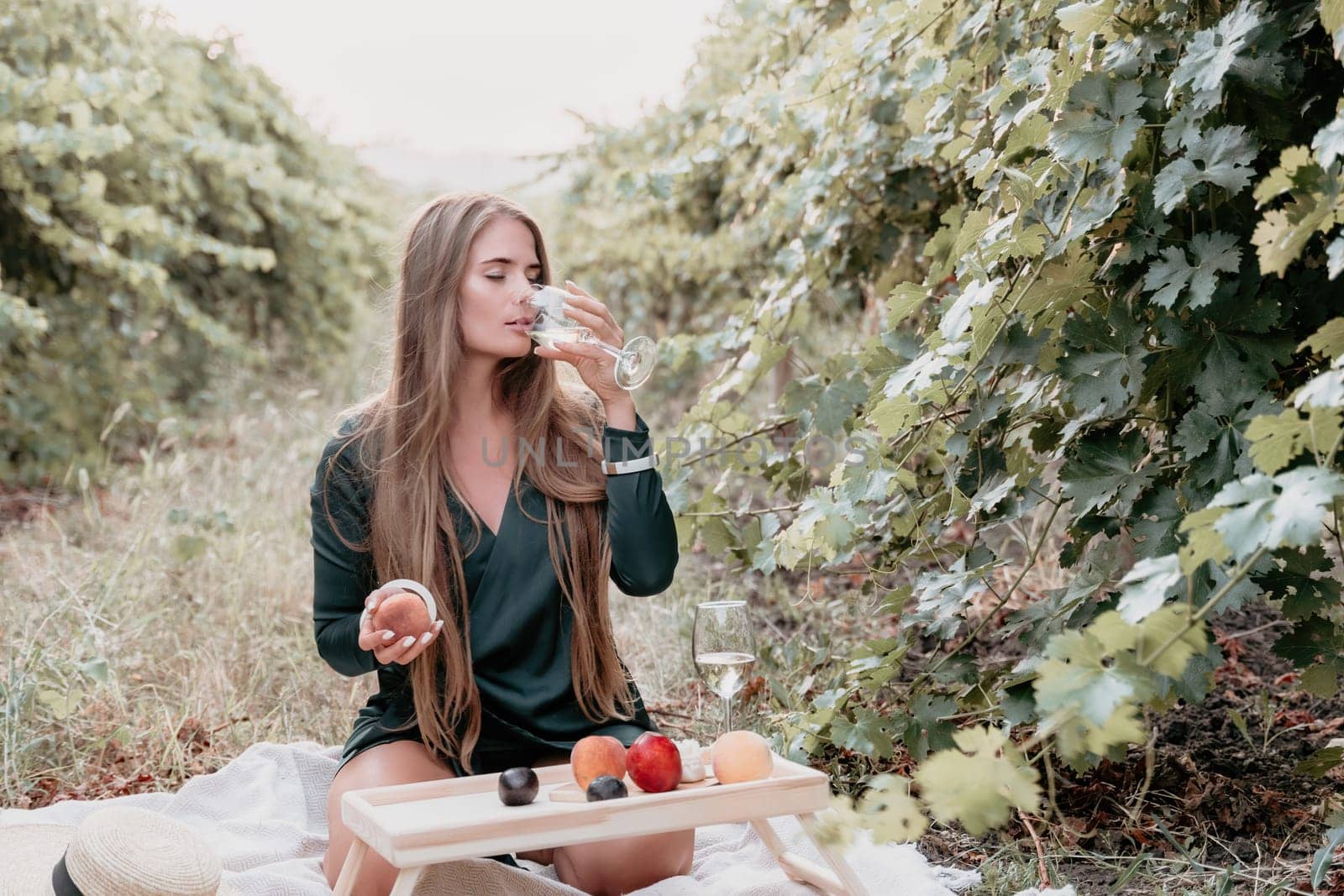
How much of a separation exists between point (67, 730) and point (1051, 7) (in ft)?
9.68

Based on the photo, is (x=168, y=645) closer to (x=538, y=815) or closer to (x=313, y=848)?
(x=313, y=848)

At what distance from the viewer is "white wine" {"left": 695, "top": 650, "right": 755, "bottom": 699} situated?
2221 millimetres

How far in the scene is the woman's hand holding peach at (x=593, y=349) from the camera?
2.40 metres

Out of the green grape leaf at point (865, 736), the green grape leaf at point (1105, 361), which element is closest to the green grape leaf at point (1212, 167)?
the green grape leaf at point (1105, 361)


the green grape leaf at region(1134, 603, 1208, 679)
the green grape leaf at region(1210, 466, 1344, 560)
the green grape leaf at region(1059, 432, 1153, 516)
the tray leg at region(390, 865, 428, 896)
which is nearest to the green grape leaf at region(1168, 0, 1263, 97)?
the green grape leaf at region(1059, 432, 1153, 516)

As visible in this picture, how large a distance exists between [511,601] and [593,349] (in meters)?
0.57

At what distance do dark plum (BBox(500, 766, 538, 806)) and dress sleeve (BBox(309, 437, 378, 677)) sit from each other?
25.2 inches

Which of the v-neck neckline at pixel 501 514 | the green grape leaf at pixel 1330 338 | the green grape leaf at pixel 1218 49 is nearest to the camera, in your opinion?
the green grape leaf at pixel 1330 338

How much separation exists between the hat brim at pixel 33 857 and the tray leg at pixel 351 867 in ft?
0.69

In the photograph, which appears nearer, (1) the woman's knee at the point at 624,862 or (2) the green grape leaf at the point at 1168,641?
(2) the green grape leaf at the point at 1168,641

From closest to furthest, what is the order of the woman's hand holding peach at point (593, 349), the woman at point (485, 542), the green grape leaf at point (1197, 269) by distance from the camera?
the green grape leaf at point (1197, 269)
the woman's hand holding peach at point (593, 349)
the woman at point (485, 542)

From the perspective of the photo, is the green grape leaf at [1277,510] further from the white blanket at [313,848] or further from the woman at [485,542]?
the woman at [485,542]

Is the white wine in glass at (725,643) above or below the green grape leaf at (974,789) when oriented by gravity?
below

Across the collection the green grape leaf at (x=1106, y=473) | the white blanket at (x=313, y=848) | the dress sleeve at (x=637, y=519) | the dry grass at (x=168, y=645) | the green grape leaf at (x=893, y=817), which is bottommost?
the dry grass at (x=168, y=645)
